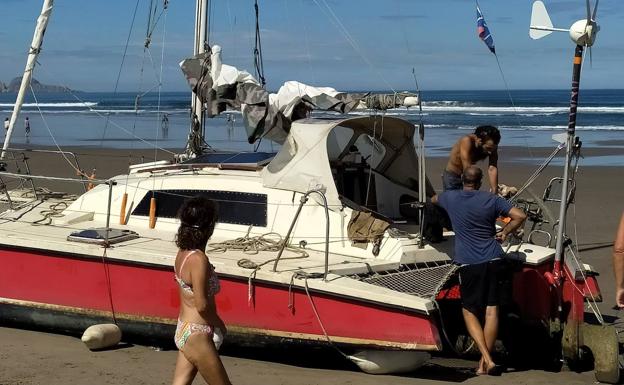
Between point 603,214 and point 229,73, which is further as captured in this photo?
point 603,214

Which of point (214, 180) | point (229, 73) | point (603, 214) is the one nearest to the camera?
point (214, 180)

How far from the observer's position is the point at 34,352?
8328mm

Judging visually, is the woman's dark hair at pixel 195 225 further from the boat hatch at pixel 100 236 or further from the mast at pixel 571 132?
the mast at pixel 571 132

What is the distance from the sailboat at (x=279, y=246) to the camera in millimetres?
7594

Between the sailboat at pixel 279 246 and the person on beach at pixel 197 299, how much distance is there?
7.81 feet

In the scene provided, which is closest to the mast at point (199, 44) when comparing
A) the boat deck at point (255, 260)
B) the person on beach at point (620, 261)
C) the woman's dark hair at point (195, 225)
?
the boat deck at point (255, 260)

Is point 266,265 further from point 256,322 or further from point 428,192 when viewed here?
point 428,192

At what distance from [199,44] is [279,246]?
11.9 feet

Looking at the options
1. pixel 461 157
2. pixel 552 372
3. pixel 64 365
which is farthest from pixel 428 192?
pixel 64 365

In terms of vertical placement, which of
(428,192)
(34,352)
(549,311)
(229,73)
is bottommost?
(34,352)

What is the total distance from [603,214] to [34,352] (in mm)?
12095

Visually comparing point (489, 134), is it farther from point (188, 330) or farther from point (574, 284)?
point (188, 330)

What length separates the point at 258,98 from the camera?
9680mm

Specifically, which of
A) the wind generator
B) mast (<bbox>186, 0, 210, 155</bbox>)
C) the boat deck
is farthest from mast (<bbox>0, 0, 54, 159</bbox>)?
the wind generator
